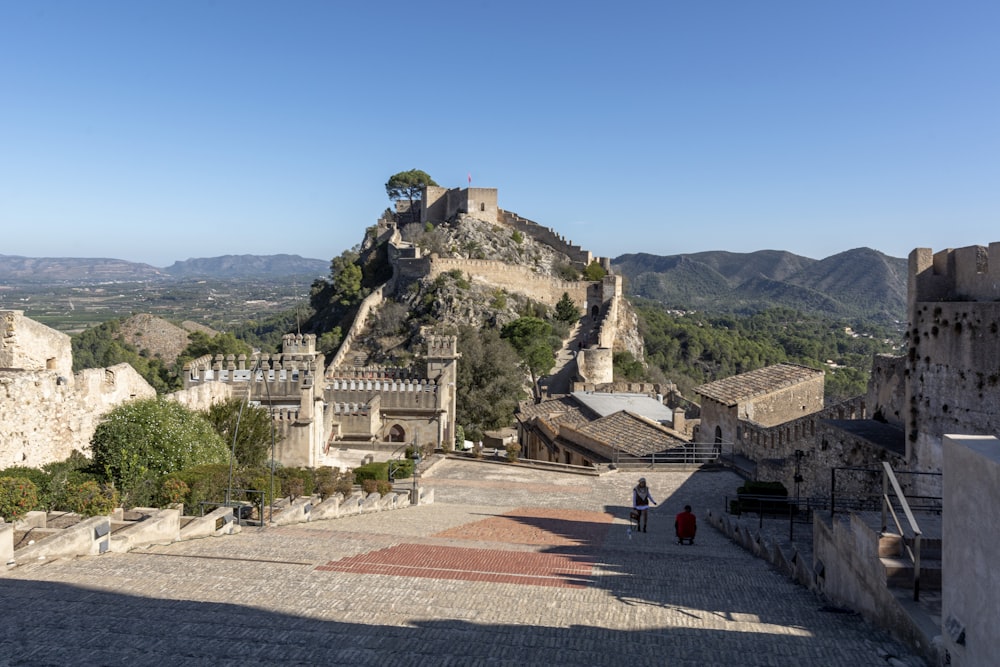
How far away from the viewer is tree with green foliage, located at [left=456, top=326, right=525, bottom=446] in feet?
120

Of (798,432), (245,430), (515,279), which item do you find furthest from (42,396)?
(515,279)

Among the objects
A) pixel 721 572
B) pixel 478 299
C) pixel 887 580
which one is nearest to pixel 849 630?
pixel 887 580

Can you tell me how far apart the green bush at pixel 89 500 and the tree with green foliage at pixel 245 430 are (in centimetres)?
556

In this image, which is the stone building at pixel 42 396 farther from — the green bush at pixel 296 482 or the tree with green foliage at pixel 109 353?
the tree with green foliage at pixel 109 353

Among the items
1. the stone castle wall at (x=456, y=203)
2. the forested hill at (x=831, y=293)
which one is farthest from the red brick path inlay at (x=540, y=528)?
the forested hill at (x=831, y=293)

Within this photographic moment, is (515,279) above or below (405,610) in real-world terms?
above

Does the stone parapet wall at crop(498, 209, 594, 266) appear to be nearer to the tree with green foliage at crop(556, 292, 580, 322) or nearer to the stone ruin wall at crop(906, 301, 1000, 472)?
the tree with green foliage at crop(556, 292, 580, 322)

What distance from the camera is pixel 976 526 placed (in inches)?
166

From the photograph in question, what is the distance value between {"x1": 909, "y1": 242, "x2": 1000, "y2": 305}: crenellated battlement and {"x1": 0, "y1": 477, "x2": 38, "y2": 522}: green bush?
449 inches

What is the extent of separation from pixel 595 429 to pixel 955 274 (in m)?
13.1

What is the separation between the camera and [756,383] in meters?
20.6

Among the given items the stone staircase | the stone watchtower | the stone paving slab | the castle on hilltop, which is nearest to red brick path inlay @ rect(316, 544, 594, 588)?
the stone paving slab

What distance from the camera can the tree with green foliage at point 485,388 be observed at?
3647 cm

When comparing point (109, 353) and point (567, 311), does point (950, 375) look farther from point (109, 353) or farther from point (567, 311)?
point (109, 353)
